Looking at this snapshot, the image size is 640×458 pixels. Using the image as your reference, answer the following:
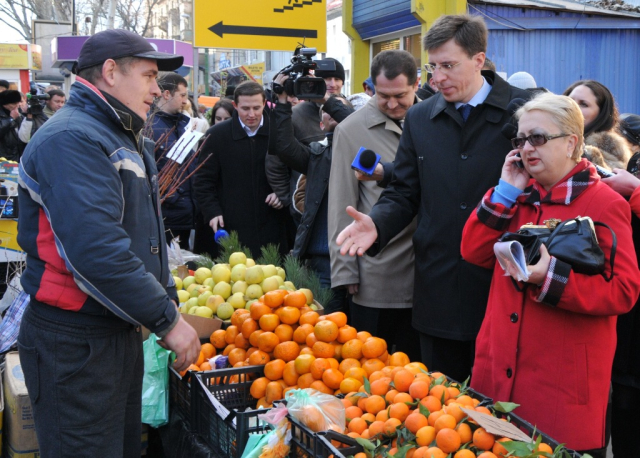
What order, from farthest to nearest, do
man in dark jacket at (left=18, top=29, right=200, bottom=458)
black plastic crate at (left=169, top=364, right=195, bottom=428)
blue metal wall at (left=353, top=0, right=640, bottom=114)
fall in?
blue metal wall at (left=353, top=0, right=640, bottom=114)
black plastic crate at (left=169, top=364, right=195, bottom=428)
man in dark jacket at (left=18, top=29, right=200, bottom=458)

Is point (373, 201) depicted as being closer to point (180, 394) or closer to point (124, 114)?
point (180, 394)

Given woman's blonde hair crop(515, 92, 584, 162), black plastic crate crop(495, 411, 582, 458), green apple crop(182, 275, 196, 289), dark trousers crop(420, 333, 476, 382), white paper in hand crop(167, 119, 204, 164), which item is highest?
woman's blonde hair crop(515, 92, 584, 162)

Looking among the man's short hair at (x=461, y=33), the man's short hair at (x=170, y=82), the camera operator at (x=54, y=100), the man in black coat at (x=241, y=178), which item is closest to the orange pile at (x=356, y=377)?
the man's short hair at (x=461, y=33)

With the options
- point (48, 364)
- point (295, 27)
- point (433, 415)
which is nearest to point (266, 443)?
point (433, 415)

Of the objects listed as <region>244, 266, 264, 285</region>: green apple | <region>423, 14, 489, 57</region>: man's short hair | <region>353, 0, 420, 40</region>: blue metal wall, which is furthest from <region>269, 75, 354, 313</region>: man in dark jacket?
<region>353, 0, 420, 40</region>: blue metal wall

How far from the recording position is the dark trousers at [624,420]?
3182 mm

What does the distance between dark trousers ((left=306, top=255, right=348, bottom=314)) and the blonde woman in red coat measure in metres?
1.63

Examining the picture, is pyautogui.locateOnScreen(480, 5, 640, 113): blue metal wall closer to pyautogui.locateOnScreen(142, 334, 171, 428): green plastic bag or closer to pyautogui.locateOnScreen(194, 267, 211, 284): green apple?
pyautogui.locateOnScreen(194, 267, 211, 284): green apple

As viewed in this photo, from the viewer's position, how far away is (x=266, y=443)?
2.50 meters

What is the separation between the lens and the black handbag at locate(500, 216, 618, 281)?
2146 millimetres

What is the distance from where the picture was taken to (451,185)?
3059 millimetres

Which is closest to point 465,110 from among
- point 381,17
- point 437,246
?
point 437,246

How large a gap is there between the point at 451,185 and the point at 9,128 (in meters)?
8.21

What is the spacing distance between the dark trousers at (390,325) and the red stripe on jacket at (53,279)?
1.76m
